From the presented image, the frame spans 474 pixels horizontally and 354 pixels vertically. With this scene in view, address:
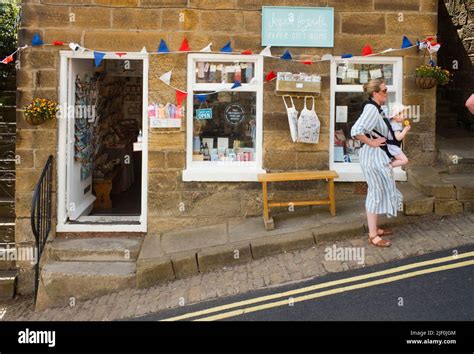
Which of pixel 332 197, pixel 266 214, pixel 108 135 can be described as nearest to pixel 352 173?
pixel 332 197

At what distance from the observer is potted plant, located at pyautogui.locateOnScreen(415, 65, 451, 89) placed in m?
7.93

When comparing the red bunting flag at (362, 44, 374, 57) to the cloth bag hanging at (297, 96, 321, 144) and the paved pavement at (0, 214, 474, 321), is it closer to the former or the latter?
the cloth bag hanging at (297, 96, 321, 144)

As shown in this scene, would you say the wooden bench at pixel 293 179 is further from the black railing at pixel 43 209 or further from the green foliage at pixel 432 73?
the black railing at pixel 43 209

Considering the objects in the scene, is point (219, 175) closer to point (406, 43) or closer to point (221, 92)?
point (221, 92)

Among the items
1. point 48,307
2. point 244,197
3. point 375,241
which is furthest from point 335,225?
point 48,307

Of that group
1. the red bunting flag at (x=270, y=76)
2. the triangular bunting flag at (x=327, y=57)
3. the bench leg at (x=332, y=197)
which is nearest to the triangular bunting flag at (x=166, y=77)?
the red bunting flag at (x=270, y=76)

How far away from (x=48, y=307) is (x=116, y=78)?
5.35 metres

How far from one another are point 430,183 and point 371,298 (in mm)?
2733

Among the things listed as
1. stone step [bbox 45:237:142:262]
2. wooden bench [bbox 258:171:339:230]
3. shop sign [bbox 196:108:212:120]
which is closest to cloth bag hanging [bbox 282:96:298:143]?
wooden bench [bbox 258:171:339:230]

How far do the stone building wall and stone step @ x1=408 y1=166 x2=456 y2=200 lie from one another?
0.57 metres

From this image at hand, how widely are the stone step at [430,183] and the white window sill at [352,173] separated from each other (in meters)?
0.13

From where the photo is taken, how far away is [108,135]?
1061cm

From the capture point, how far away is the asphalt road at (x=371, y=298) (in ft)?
17.4

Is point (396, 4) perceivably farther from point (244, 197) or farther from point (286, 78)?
point (244, 197)
